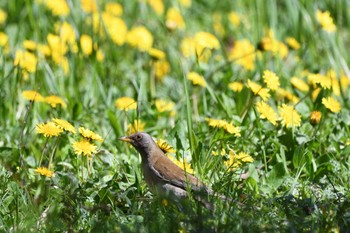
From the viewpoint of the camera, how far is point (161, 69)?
7.11 metres

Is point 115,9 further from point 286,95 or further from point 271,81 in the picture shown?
point 271,81

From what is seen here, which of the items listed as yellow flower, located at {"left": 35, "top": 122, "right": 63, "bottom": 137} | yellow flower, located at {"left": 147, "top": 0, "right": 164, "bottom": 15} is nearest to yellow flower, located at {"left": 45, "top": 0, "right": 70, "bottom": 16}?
yellow flower, located at {"left": 147, "top": 0, "right": 164, "bottom": 15}

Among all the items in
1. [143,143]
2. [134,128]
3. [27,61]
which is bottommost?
[134,128]

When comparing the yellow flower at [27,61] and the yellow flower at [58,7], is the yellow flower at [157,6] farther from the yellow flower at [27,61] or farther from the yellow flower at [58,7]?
the yellow flower at [27,61]

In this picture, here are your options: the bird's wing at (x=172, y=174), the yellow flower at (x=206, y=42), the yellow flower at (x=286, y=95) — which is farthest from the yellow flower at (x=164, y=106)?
the bird's wing at (x=172, y=174)

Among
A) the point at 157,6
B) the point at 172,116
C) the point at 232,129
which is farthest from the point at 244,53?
the point at 232,129

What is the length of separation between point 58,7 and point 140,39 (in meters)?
0.77

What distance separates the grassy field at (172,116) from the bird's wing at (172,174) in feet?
0.44

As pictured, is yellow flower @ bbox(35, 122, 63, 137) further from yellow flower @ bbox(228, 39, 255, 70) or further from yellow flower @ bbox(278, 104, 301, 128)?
yellow flower @ bbox(228, 39, 255, 70)

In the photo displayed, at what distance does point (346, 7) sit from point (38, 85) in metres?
3.55

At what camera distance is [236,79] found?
20.5 feet

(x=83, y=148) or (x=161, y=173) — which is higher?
(x=83, y=148)

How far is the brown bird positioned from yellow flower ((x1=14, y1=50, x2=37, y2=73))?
155 centimetres

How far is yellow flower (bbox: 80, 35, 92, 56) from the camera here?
6.70m
